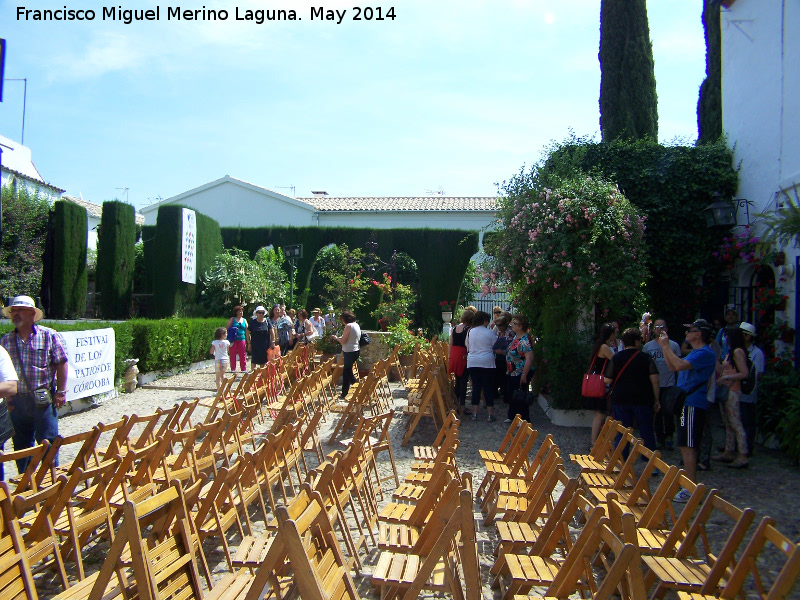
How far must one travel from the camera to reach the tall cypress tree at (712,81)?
48.8 feet

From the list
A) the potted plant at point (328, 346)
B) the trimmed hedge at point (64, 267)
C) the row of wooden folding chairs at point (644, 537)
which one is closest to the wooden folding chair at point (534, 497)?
the row of wooden folding chairs at point (644, 537)

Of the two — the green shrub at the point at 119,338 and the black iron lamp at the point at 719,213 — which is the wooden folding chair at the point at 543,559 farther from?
the green shrub at the point at 119,338

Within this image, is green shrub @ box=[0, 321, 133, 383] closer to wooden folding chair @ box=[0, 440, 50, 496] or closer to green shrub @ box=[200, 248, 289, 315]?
wooden folding chair @ box=[0, 440, 50, 496]

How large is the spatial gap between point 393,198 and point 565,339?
3044 cm

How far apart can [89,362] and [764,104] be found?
1033cm

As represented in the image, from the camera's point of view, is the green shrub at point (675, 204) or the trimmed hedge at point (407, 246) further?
the trimmed hedge at point (407, 246)

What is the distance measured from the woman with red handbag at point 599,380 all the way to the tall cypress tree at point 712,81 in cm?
1038

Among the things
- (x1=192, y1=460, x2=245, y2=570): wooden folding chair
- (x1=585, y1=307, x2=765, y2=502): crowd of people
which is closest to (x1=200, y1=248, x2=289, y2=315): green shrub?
(x1=585, y1=307, x2=765, y2=502): crowd of people

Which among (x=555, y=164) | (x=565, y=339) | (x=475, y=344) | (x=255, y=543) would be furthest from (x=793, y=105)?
(x=255, y=543)

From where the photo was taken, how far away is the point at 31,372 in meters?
4.55

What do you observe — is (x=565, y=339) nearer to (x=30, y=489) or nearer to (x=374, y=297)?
(x=30, y=489)

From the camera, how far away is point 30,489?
3.71m

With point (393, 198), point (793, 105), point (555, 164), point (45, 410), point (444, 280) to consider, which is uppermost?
point (393, 198)

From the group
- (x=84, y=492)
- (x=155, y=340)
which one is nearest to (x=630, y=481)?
(x=84, y=492)
